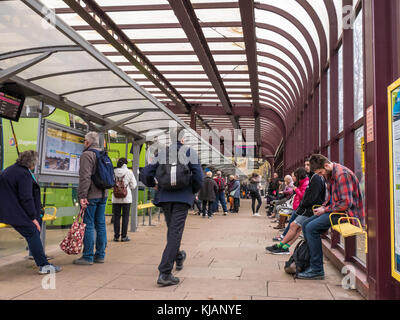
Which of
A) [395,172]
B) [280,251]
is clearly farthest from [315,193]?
[395,172]

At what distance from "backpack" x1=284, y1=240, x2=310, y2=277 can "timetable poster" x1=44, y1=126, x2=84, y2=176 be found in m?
3.64

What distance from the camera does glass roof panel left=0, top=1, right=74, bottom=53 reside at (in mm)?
3895

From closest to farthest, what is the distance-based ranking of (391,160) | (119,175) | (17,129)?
(391,160)
(17,129)
(119,175)

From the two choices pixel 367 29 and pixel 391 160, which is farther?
pixel 367 29

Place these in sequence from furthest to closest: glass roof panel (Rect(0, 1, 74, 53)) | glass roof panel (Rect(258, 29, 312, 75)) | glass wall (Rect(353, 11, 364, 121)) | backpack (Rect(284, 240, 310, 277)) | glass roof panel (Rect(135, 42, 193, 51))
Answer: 1. glass roof panel (Rect(135, 42, 193, 51))
2. glass roof panel (Rect(258, 29, 312, 75))
3. glass wall (Rect(353, 11, 364, 121))
4. backpack (Rect(284, 240, 310, 277))
5. glass roof panel (Rect(0, 1, 74, 53))

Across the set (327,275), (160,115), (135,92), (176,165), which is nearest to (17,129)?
(135,92)

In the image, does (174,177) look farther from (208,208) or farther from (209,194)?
(208,208)

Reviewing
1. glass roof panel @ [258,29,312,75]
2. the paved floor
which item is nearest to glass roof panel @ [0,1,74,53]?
the paved floor

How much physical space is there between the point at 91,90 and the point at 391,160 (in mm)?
4619

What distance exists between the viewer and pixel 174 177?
4.31 m

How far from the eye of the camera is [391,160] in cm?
303

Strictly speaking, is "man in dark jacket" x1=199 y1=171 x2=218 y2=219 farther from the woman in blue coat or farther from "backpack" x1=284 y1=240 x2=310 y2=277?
the woman in blue coat

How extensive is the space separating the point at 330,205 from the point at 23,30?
3.92m

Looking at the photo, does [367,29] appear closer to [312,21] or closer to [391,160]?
[391,160]
